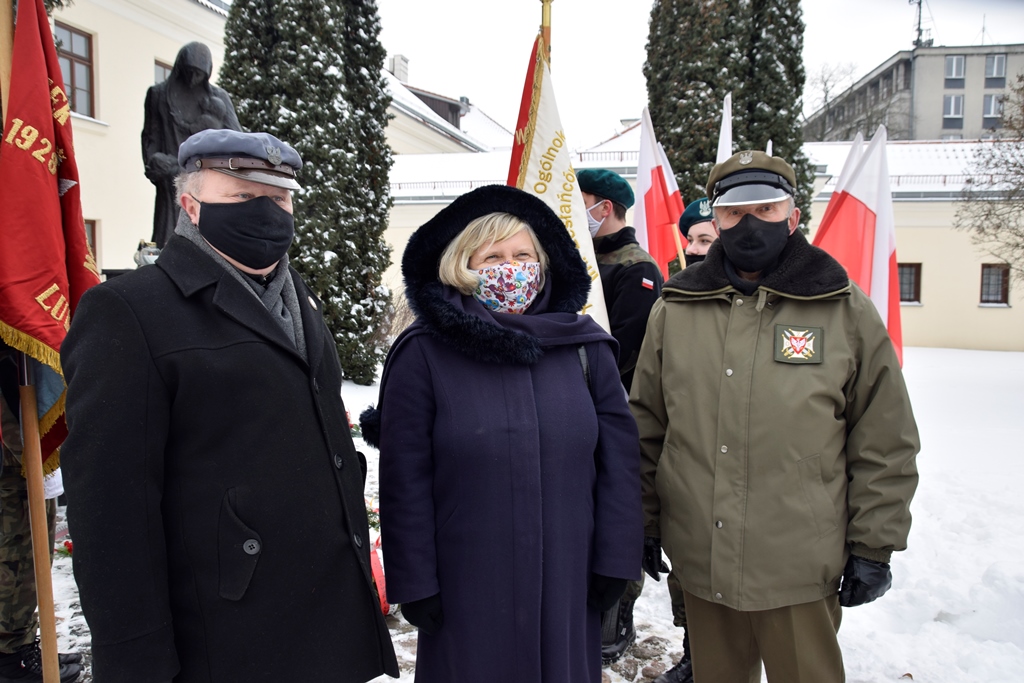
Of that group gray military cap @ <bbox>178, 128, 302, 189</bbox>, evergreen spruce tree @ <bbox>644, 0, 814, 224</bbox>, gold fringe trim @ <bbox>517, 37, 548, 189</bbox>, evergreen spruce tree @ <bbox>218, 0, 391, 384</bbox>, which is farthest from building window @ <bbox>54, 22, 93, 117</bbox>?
gray military cap @ <bbox>178, 128, 302, 189</bbox>

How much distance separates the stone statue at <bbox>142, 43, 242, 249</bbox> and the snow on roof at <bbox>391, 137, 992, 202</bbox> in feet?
47.3

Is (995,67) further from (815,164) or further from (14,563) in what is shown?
(14,563)

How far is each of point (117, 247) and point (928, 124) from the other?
128 ft

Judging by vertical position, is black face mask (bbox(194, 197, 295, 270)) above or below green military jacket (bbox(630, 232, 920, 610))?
above

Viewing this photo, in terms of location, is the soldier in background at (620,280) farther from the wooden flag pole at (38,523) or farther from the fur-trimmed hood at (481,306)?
the wooden flag pole at (38,523)

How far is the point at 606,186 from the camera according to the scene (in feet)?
11.5

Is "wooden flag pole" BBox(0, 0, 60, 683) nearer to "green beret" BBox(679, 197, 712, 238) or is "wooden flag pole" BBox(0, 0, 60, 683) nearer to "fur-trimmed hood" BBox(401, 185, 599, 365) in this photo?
"fur-trimmed hood" BBox(401, 185, 599, 365)

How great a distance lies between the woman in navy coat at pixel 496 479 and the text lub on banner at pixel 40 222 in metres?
1.46

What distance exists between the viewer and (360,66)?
34.2 ft

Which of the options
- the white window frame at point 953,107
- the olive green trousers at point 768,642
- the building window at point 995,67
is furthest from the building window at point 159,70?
the white window frame at point 953,107

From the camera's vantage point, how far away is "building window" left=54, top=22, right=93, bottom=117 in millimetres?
12539

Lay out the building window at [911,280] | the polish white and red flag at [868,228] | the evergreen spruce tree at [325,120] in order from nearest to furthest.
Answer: the polish white and red flag at [868,228], the evergreen spruce tree at [325,120], the building window at [911,280]

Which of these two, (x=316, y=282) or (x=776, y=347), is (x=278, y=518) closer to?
(x=776, y=347)

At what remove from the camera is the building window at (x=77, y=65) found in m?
12.5
